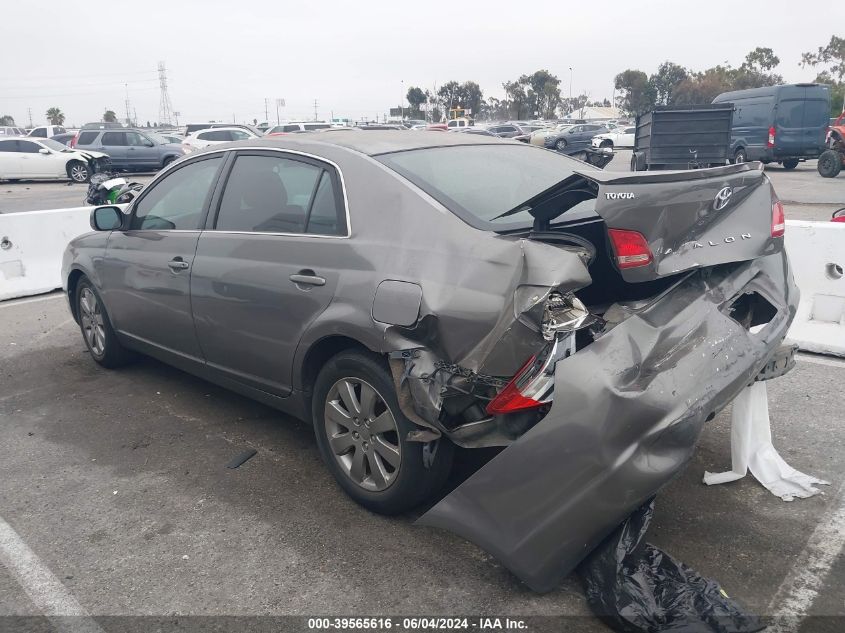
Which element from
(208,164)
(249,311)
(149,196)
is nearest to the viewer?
(249,311)

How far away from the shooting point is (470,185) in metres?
3.57

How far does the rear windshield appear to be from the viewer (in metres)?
3.39

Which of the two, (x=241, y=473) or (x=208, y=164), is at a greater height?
(x=208, y=164)

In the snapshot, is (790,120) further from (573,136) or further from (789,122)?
(573,136)

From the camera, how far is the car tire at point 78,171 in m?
25.0

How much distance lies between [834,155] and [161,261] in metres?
21.0

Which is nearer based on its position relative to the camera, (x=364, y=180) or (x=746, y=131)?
(x=364, y=180)

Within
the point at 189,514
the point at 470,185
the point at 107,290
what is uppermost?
the point at 470,185

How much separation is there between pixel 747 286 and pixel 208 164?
3.09m

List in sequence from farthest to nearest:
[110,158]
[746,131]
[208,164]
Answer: [110,158] → [746,131] → [208,164]

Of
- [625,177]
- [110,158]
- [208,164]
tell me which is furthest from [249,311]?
[110,158]

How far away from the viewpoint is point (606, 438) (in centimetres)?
254

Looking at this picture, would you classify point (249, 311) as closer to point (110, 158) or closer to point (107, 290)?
point (107, 290)

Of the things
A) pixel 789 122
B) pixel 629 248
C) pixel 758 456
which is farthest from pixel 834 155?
pixel 629 248
